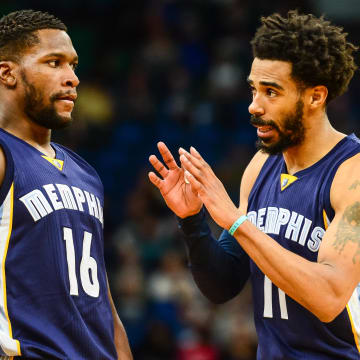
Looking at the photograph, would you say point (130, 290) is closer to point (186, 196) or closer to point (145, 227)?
point (145, 227)

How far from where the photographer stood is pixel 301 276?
376 cm

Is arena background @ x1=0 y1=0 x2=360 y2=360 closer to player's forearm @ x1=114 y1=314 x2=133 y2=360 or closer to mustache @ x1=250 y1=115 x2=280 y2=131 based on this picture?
player's forearm @ x1=114 y1=314 x2=133 y2=360

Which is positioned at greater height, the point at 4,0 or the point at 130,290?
the point at 4,0

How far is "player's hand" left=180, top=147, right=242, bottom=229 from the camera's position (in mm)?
3893

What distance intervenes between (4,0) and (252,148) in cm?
519

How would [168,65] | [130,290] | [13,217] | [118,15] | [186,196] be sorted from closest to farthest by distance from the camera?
[13,217]
[186,196]
[130,290]
[168,65]
[118,15]

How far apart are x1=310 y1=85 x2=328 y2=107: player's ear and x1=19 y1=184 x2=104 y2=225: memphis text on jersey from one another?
55.6 inches

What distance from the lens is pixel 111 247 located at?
9586 millimetres

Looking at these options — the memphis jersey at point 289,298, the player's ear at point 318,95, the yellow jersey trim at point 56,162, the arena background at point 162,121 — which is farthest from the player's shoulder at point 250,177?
the arena background at point 162,121

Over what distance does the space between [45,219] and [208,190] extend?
880mm

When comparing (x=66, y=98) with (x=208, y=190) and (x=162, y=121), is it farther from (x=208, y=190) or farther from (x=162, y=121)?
(x=162, y=121)

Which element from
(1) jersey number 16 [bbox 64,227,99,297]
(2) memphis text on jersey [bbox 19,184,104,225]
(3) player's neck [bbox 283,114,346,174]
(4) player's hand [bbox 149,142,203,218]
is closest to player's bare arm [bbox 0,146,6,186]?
(2) memphis text on jersey [bbox 19,184,104,225]

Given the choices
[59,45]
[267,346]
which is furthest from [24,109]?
[267,346]

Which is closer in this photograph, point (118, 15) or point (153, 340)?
point (153, 340)
